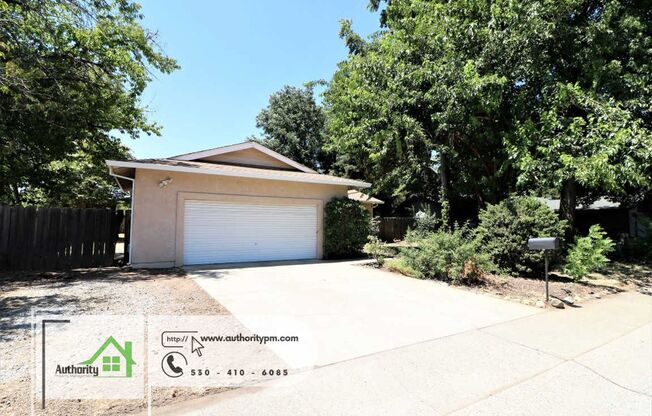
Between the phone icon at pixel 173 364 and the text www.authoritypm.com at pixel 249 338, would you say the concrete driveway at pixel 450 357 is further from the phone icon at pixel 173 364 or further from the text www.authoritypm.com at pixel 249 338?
the phone icon at pixel 173 364

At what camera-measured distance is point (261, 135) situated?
28.7m

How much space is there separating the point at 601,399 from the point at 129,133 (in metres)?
18.1

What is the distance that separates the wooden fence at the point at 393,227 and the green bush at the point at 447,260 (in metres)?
12.1

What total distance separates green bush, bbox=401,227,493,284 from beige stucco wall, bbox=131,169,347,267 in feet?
18.2

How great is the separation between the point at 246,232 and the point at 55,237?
5148 mm

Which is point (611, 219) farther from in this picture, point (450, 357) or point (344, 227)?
point (450, 357)

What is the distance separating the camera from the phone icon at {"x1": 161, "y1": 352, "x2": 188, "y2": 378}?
325 centimetres

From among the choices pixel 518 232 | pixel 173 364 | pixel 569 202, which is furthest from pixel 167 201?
pixel 569 202

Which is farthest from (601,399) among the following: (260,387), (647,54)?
(647,54)

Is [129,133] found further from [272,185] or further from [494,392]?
[494,392]

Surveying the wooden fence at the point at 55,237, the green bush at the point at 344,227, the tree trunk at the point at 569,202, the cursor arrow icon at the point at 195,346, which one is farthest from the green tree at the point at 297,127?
the cursor arrow icon at the point at 195,346

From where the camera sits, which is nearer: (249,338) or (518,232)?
(249,338)

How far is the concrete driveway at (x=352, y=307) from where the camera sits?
429cm

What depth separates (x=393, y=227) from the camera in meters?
21.7
